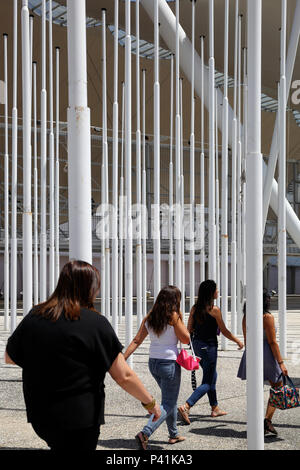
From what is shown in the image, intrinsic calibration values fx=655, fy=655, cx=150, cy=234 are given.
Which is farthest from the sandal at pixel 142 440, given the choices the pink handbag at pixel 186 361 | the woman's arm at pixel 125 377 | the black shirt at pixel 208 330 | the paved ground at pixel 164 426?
the woman's arm at pixel 125 377

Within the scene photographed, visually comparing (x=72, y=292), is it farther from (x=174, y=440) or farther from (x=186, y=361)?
(x=174, y=440)

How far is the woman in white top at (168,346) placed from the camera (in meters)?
5.84

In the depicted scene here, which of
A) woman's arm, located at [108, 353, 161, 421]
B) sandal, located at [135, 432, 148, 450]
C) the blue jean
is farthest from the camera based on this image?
the blue jean

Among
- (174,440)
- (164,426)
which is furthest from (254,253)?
(164,426)

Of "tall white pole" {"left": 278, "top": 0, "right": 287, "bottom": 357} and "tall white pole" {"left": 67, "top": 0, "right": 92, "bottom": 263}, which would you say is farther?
"tall white pole" {"left": 278, "top": 0, "right": 287, "bottom": 357}

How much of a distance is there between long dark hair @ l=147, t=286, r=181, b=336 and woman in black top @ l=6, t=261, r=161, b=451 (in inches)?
101

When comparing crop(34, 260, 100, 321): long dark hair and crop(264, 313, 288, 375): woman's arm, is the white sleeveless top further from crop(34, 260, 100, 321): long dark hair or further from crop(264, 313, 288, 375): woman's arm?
crop(34, 260, 100, 321): long dark hair

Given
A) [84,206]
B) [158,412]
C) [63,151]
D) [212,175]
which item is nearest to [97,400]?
[158,412]

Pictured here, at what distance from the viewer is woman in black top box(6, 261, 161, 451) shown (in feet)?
10.4

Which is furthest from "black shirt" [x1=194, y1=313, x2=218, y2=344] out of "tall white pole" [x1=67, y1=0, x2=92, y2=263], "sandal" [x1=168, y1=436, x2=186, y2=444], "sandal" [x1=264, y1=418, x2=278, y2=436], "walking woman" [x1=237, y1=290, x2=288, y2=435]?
"tall white pole" [x1=67, y1=0, x2=92, y2=263]

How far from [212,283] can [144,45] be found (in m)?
28.3

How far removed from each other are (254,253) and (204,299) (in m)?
2.59

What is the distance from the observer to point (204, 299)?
7.06 metres

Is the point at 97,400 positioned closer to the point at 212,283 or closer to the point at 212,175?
the point at 212,283
